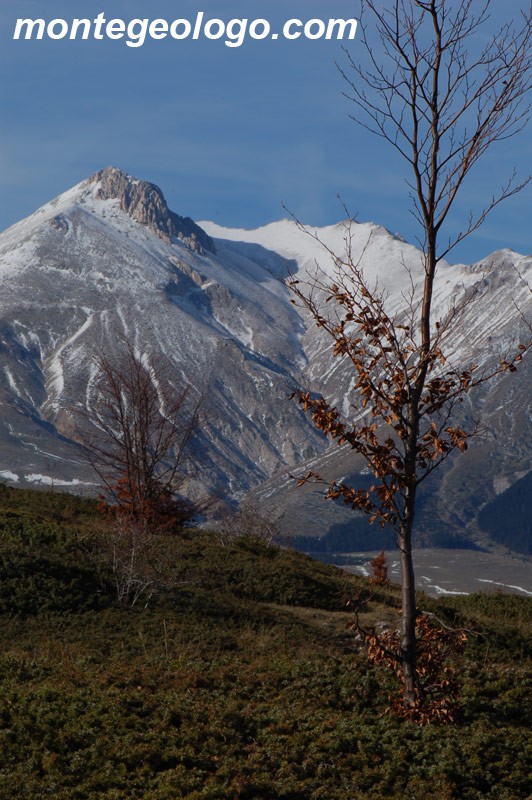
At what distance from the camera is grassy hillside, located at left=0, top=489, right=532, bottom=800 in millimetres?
10547

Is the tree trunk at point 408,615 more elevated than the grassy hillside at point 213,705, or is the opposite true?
the tree trunk at point 408,615

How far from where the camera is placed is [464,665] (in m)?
15.7

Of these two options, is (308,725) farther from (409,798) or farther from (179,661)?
(179,661)

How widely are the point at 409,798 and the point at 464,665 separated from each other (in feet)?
19.3

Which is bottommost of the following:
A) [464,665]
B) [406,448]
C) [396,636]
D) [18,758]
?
[18,758]

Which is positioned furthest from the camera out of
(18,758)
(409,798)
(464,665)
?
(464,665)

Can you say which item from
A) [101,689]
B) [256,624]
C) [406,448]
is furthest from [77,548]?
[406,448]

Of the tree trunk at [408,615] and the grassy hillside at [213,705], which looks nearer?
the grassy hillside at [213,705]

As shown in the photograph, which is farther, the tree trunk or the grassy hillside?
the tree trunk

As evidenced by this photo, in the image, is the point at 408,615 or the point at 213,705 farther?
the point at 213,705

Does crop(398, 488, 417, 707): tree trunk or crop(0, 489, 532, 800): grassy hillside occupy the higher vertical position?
crop(398, 488, 417, 707): tree trunk

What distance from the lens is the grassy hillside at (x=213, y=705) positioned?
1055 centimetres

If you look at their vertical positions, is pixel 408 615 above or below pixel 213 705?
above

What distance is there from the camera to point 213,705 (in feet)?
43.1
